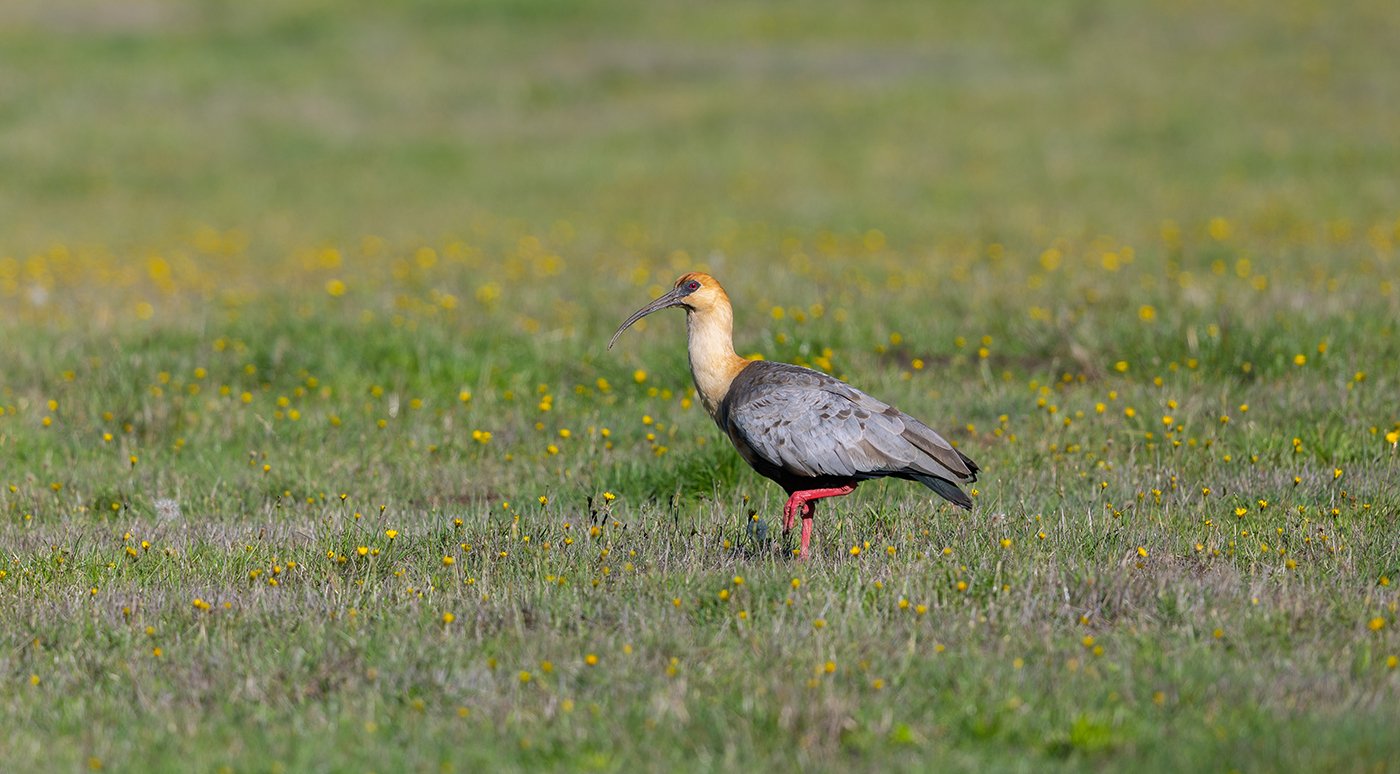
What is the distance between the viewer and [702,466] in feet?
24.3

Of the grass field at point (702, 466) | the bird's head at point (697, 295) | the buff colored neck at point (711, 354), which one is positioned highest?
the bird's head at point (697, 295)

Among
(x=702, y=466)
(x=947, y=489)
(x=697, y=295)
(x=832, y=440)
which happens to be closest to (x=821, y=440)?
(x=832, y=440)

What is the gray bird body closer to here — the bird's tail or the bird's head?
the bird's tail

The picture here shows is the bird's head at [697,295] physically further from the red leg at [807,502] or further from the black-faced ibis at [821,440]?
the red leg at [807,502]

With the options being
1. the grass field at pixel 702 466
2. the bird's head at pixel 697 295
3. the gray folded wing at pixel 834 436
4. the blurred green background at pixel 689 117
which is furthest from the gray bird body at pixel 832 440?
the blurred green background at pixel 689 117

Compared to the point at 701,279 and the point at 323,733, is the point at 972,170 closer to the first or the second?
the point at 701,279

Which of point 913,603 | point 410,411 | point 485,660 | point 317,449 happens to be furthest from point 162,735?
point 410,411

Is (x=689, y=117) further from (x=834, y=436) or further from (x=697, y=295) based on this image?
(x=834, y=436)

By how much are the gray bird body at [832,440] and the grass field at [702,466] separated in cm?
28

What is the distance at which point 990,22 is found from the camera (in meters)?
30.6

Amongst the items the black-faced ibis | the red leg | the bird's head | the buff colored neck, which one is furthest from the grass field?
the bird's head

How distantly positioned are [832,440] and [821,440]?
1.8 inches

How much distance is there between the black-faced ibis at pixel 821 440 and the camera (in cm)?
602

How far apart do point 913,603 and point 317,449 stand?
427 centimetres
